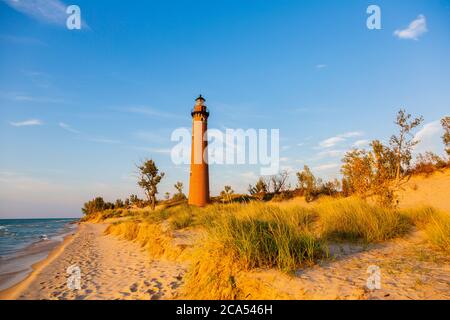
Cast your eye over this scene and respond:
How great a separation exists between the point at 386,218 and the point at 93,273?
8.57 metres

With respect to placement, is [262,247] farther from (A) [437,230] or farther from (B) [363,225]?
(A) [437,230]

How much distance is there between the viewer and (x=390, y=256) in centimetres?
498

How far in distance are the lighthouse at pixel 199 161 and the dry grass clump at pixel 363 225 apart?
715 inches

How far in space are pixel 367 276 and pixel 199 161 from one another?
71.5 ft

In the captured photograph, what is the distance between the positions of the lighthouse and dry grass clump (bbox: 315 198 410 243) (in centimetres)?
1815

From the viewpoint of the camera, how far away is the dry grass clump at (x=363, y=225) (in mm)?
6334

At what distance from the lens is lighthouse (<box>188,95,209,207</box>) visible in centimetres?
2500

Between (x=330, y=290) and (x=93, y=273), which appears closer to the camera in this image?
(x=330, y=290)

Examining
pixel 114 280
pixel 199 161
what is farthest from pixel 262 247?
pixel 199 161

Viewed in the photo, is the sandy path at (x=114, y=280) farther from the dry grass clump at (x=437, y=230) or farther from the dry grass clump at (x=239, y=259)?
the dry grass clump at (x=437, y=230)

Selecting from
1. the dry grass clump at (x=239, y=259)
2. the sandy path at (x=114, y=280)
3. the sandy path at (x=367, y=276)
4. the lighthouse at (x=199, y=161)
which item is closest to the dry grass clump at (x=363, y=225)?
the sandy path at (x=367, y=276)

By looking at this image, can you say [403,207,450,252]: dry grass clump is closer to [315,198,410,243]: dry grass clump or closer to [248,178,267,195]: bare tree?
[315,198,410,243]: dry grass clump
